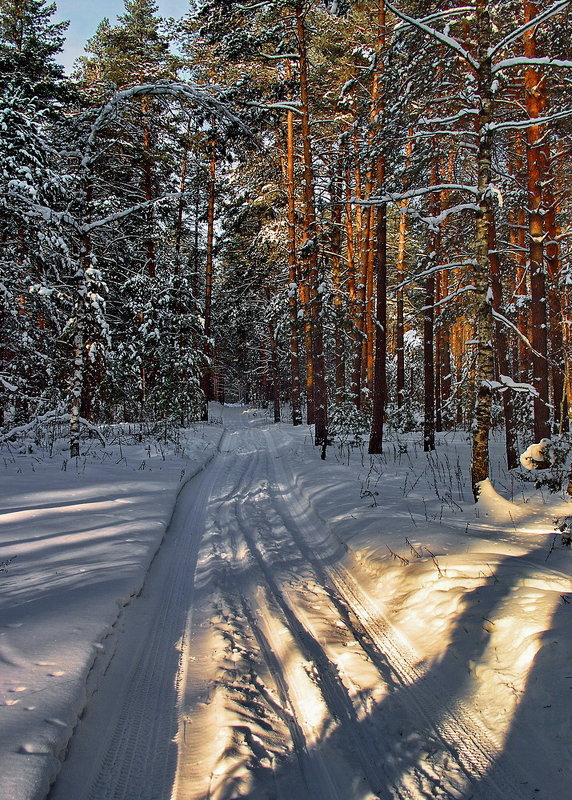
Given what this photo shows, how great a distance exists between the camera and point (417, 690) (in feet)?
10.8

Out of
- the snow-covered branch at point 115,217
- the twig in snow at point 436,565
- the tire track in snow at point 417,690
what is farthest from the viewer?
the snow-covered branch at point 115,217

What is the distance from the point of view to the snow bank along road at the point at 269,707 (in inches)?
95.7

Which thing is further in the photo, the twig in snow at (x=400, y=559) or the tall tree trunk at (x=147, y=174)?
the tall tree trunk at (x=147, y=174)

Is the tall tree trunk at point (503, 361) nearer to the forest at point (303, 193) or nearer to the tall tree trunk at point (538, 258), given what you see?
the forest at point (303, 193)

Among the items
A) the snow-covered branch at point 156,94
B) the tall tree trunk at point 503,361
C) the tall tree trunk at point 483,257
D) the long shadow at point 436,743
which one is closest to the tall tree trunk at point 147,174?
the snow-covered branch at point 156,94

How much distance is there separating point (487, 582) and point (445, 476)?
6023 millimetres

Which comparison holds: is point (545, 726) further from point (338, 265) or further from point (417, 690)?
point (338, 265)

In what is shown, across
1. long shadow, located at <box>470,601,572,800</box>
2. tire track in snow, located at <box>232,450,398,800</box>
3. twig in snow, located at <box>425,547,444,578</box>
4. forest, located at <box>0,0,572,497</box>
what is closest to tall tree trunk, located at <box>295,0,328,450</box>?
forest, located at <box>0,0,572,497</box>

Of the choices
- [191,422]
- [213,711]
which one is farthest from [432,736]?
[191,422]

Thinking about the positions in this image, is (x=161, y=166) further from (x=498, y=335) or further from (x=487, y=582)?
(x=487, y=582)

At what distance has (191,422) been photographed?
22.8 meters

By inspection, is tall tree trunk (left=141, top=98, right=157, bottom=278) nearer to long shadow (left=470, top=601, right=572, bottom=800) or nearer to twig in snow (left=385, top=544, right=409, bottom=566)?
twig in snow (left=385, top=544, right=409, bottom=566)

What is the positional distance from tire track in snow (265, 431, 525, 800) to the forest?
149 inches

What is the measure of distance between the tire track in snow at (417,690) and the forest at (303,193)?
380 centimetres
